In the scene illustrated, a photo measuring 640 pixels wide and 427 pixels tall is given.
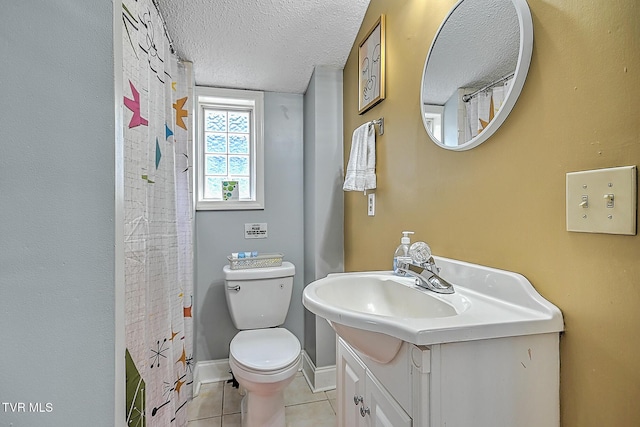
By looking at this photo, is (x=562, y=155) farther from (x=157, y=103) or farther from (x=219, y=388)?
(x=219, y=388)

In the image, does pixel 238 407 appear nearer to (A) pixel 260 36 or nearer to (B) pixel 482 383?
(B) pixel 482 383

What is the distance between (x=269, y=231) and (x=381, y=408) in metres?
1.60

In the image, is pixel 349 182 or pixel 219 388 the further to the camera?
pixel 219 388

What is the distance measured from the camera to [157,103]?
134 cm

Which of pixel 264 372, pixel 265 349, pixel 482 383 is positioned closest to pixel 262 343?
pixel 265 349

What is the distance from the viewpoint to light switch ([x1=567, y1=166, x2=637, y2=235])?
22.8 inches

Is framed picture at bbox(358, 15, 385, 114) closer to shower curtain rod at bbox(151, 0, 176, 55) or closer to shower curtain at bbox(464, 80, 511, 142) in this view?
shower curtain at bbox(464, 80, 511, 142)

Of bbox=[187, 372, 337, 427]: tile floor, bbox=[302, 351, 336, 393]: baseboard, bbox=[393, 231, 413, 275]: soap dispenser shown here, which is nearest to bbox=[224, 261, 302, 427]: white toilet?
bbox=[187, 372, 337, 427]: tile floor

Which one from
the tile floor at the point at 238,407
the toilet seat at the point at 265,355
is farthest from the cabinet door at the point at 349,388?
the tile floor at the point at 238,407

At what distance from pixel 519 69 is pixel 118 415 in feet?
4.11

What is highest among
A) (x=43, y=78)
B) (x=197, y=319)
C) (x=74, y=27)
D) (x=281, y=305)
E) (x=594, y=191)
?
(x=74, y=27)

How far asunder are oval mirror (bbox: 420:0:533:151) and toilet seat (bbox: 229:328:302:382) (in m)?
1.20

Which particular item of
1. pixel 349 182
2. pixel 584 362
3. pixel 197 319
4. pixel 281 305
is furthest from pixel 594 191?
pixel 197 319

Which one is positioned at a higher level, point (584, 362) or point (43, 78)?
point (43, 78)
